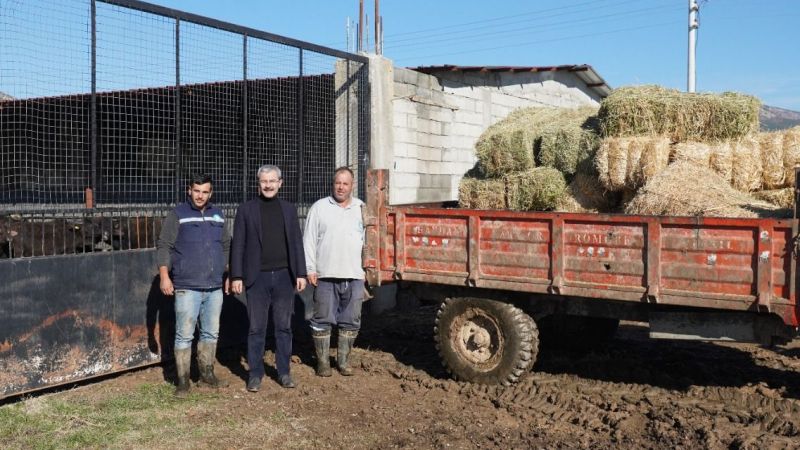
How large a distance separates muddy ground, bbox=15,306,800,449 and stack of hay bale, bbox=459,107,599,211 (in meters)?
2.40

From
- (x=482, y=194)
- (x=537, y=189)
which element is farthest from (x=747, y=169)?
(x=482, y=194)

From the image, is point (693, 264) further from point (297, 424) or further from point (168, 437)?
point (168, 437)

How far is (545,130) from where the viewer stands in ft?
32.8

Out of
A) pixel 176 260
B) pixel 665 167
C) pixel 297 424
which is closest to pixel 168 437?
pixel 297 424

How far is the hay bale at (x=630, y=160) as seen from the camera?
812 cm

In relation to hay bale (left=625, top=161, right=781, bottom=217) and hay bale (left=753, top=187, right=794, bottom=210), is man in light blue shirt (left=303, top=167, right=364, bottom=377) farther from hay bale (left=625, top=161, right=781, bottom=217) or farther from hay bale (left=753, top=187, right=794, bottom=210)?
hay bale (left=753, top=187, right=794, bottom=210)

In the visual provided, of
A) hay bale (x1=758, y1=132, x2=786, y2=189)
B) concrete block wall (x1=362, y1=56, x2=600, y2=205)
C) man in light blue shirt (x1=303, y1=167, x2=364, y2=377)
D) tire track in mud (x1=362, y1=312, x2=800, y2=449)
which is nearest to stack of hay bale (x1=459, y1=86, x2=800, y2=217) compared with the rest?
hay bale (x1=758, y1=132, x2=786, y2=189)

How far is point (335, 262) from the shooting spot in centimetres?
650

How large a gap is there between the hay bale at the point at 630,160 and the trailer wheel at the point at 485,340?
2.78 metres

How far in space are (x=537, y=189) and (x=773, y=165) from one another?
2671 millimetres

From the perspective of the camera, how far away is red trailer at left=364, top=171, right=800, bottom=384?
16.9 feet

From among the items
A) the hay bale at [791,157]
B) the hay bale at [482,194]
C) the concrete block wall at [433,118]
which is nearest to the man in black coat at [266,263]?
the concrete block wall at [433,118]

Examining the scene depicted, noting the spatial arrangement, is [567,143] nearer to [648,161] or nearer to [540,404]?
[648,161]

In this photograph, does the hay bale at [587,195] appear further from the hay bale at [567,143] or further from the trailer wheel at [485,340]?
the trailer wheel at [485,340]
